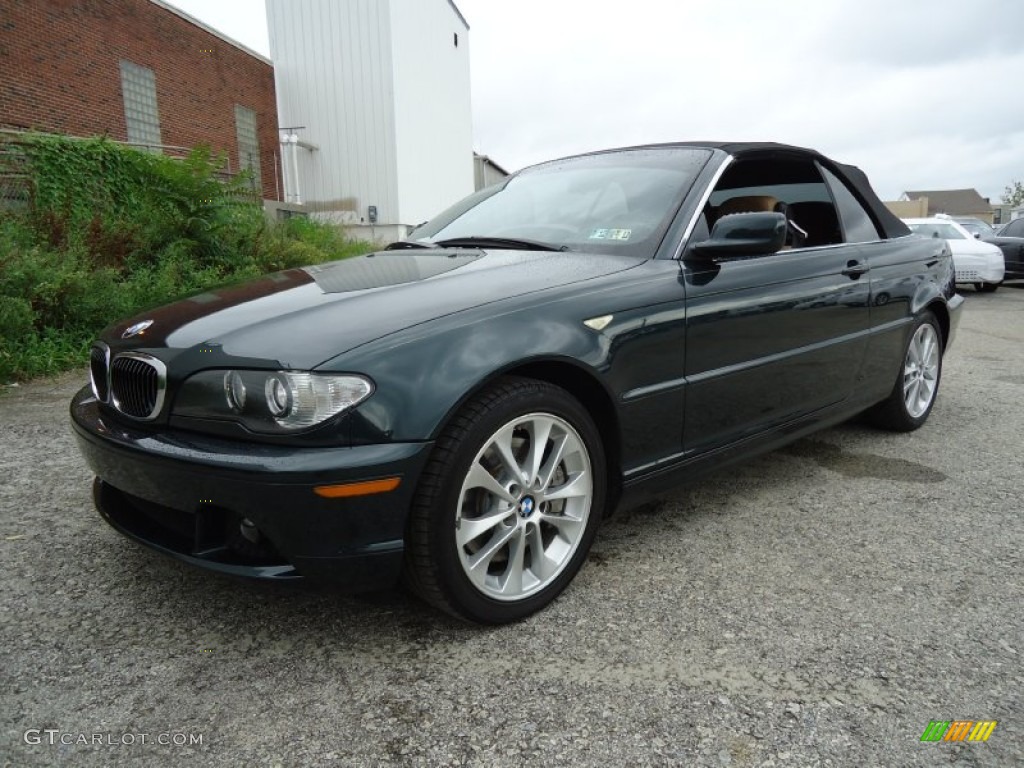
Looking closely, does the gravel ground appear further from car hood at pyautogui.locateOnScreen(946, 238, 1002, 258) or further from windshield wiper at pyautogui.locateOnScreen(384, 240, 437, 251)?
car hood at pyautogui.locateOnScreen(946, 238, 1002, 258)

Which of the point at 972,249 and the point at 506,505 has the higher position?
the point at 972,249

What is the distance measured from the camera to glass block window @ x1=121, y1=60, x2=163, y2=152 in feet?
50.5

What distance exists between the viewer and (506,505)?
2109 millimetres

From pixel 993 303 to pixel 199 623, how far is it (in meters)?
12.9

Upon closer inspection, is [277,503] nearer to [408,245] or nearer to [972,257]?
[408,245]

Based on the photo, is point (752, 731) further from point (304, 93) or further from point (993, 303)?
point (304, 93)

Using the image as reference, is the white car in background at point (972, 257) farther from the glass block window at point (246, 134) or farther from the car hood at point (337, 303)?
the glass block window at point (246, 134)

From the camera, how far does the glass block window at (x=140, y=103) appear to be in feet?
50.5

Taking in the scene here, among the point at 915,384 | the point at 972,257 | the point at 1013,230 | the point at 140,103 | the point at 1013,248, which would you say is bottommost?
the point at 915,384

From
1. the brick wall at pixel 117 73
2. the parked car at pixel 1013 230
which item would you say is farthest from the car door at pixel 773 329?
the parked car at pixel 1013 230

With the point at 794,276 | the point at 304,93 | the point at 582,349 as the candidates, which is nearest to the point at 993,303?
the point at 794,276

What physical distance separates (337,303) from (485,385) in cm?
53

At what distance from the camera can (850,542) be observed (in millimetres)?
2727

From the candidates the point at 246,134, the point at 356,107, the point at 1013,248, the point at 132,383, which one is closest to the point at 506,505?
the point at 132,383
